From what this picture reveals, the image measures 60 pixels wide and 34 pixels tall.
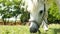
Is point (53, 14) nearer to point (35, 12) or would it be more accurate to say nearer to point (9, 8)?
point (9, 8)

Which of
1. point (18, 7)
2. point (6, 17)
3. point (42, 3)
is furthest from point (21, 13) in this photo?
point (42, 3)

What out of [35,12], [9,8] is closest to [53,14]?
[9,8]

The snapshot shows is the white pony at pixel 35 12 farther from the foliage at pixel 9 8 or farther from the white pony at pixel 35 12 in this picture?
the foliage at pixel 9 8

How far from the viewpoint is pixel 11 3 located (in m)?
7.18

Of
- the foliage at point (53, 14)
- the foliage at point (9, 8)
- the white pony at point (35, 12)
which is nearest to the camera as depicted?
the white pony at point (35, 12)

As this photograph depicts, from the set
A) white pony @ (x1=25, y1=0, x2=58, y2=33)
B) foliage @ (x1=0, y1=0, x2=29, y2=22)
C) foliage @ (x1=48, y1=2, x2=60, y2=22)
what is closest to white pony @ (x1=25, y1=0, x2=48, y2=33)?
white pony @ (x1=25, y1=0, x2=58, y2=33)

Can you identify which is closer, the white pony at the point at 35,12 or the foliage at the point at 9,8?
the white pony at the point at 35,12

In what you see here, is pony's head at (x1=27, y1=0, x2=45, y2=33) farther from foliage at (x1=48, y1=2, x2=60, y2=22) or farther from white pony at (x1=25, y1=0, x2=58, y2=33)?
foliage at (x1=48, y1=2, x2=60, y2=22)

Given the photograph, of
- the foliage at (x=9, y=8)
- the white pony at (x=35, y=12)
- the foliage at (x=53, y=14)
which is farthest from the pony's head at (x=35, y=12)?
the foliage at (x=9, y=8)

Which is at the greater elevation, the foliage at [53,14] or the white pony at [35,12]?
the white pony at [35,12]

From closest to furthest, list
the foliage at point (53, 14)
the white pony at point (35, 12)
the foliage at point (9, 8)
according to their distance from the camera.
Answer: the white pony at point (35, 12) < the foliage at point (53, 14) < the foliage at point (9, 8)

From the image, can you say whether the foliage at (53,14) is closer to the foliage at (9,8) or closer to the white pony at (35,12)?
the foliage at (9,8)


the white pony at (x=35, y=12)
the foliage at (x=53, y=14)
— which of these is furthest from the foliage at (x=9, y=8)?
the white pony at (x=35, y=12)

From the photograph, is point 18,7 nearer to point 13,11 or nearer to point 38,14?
point 13,11
